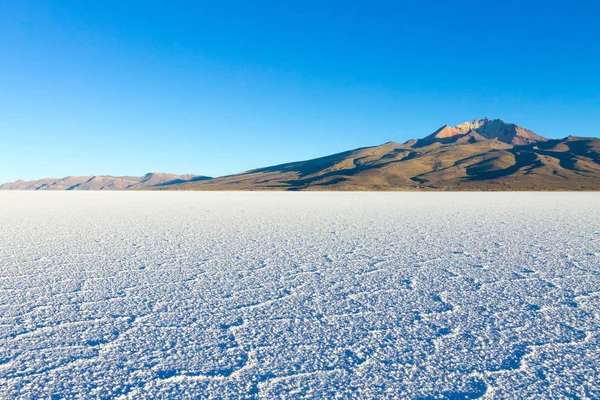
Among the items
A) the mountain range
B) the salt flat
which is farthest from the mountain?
the salt flat

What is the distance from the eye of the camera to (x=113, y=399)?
3.09 metres

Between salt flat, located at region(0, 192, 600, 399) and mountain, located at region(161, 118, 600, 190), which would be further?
mountain, located at region(161, 118, 600, 190)

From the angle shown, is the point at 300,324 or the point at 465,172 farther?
the point at 465,172

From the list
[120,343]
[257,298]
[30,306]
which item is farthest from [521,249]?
[30,306]

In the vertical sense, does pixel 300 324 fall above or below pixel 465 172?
below

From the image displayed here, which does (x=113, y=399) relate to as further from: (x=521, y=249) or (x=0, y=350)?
(x=521, y=249)

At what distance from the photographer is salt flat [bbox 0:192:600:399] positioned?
334cm

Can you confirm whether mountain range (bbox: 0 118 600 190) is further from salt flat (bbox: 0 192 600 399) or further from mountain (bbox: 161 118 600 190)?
salt flat (bbox: 0 192 600 399)

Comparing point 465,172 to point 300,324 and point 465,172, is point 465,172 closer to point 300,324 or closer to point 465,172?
point 465,172

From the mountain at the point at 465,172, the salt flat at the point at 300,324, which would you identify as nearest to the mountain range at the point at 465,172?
the mountain at the point at 465,172

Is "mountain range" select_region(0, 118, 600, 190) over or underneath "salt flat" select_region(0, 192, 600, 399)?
over

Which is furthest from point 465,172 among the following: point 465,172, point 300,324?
point 300,324

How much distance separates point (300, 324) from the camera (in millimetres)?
4676

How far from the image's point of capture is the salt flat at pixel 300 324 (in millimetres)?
3344
